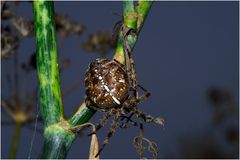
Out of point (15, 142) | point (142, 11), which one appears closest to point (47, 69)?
point (142, 11)

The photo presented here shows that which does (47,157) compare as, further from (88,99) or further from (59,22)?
(59,22)

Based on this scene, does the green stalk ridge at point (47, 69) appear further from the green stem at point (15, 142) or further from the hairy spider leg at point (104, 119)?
the green stem at point (15, 142)

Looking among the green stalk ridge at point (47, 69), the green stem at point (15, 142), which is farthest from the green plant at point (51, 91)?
the green stem at point (15, 142)

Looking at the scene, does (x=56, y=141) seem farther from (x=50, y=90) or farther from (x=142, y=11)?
(x=142, y=11)

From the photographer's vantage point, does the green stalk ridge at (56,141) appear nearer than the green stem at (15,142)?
Yes

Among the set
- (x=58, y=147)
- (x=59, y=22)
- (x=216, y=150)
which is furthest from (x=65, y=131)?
(x=216, y=150)

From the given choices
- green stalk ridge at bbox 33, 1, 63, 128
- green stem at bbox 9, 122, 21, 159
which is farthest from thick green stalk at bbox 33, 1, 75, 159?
green stem at bbox 9, 122, 21, 159
